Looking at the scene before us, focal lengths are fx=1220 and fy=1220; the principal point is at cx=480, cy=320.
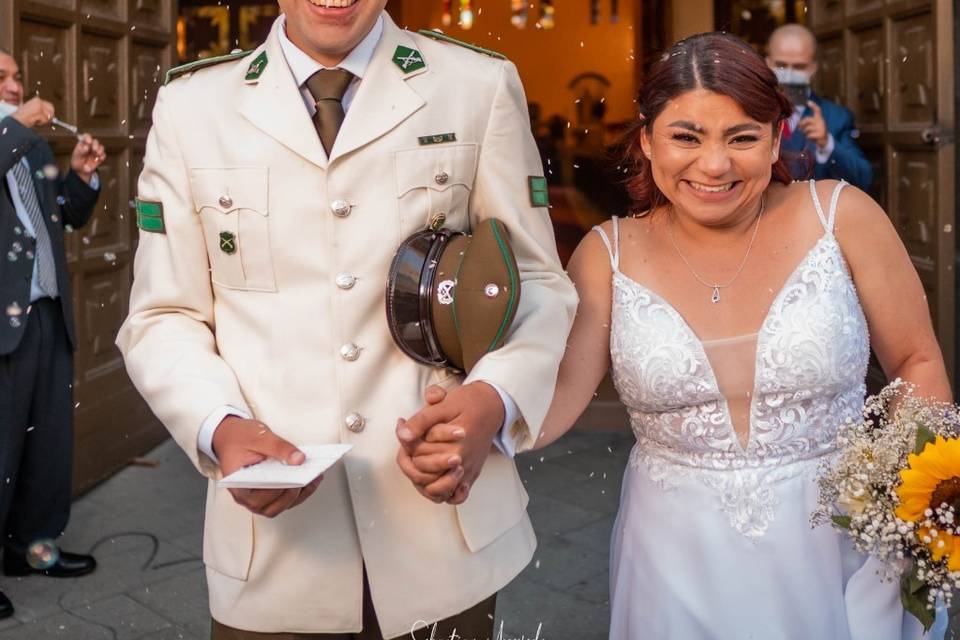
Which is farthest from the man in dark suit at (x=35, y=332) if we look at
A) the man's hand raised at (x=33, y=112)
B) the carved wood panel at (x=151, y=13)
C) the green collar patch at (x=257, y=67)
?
the green collar patch at (x=257, y=67)

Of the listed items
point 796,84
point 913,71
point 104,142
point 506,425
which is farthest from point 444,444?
point 104,142

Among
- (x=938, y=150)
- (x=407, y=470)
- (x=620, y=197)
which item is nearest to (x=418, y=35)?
(x=407, y=470)

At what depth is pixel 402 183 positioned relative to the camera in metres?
2.04

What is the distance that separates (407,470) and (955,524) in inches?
36.8

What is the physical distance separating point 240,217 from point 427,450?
1.72ft

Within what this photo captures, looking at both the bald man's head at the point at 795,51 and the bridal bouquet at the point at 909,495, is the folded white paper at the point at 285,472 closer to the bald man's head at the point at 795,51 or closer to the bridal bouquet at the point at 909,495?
the bridal bouquet at the point at 909,495

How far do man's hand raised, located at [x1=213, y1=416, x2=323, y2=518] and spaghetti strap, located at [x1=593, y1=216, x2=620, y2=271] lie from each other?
1.09 metres

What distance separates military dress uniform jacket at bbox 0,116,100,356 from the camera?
4.15 m

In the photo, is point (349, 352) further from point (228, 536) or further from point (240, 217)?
point (228, 536)

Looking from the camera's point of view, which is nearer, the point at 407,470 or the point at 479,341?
the point at 407,470

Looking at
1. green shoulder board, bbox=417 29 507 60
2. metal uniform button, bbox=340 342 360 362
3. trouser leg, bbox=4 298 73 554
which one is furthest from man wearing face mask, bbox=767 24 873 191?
metal uniform button, bbox=340 342 360 362

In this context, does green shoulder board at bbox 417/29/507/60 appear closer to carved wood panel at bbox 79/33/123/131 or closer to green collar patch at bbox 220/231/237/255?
green collar patch at bbox 220/231/237/255

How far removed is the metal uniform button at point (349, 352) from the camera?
2010mm

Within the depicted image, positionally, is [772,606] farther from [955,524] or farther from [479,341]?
[479,341]
